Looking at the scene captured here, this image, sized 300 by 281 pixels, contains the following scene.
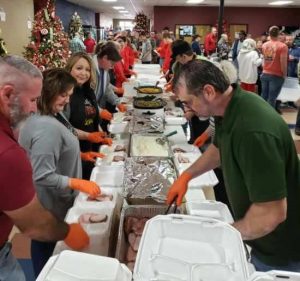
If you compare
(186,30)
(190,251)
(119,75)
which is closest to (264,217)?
(190,251)

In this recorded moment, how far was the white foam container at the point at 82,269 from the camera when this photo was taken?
947mm

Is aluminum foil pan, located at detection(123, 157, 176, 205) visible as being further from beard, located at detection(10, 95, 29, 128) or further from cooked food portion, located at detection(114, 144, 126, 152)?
beard, located at detection(10, 95, 29, 128)

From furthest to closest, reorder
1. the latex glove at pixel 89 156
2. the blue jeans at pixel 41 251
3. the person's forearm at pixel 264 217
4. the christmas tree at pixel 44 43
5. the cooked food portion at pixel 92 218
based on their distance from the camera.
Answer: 1. the christmas tree at pixel 44 43
2. the latex glove at pixel 89 156
3. the blue jeans at pixel 41 251
4. the cooked food portion at pixel 92 218
5. the person's forearm at pixel 264 217

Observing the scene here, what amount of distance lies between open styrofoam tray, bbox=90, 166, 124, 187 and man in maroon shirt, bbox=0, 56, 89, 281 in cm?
68

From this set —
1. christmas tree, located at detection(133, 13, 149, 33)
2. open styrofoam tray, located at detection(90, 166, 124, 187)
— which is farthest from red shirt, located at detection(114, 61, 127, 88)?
christmas tree, located at detection(133, 13, 149, 33)

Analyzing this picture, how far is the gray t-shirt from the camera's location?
5.98 ft

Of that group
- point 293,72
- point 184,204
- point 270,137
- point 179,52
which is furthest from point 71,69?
point 293,72

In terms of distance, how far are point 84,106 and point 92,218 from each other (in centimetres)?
133

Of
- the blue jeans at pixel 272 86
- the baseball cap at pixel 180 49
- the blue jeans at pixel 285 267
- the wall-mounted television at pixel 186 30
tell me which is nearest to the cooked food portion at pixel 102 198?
the blue jeans at pixel 285 267

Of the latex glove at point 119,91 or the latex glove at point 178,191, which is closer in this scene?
the latex glove at point 178,191

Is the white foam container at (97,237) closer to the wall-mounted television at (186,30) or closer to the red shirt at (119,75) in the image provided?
the red shirt at (119,75)

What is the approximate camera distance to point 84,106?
9.13 feet

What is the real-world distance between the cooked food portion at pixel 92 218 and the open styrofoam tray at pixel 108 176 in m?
0.47

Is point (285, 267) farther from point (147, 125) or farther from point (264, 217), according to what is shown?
point (147, 125)
